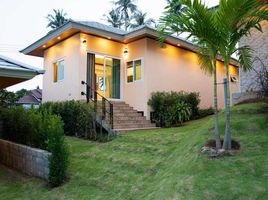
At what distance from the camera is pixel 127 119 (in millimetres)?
11289

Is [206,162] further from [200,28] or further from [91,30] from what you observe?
[91,30]

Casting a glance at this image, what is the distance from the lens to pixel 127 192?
4.92 m

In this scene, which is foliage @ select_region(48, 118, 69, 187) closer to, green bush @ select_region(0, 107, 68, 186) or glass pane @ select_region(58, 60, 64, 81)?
green bush @ select_region(0, 107, 68, 186)

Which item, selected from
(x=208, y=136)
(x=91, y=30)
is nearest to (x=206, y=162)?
A: (x=208, y=136)

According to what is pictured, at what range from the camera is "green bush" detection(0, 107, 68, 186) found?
5965 millimetres

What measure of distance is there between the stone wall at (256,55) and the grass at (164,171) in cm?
155

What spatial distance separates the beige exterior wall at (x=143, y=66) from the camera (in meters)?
12.3

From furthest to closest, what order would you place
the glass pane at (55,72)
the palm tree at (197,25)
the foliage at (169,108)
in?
the glass pane at (55,72) < the foliage at (169,108) < the palm tree at (197,25)

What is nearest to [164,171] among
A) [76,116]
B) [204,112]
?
[76,116]

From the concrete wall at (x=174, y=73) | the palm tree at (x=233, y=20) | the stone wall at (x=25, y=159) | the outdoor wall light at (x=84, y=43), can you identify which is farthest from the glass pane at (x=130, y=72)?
the palm tree at (x=233, y=20)

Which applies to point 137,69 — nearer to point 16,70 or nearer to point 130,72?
point 130,72

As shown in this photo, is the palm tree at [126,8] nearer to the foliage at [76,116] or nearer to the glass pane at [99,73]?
the glass pane at [99,73]

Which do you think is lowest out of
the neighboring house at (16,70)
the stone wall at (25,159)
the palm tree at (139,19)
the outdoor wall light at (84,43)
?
the stone wall at (25,159)

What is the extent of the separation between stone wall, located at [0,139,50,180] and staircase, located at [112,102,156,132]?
341cm
